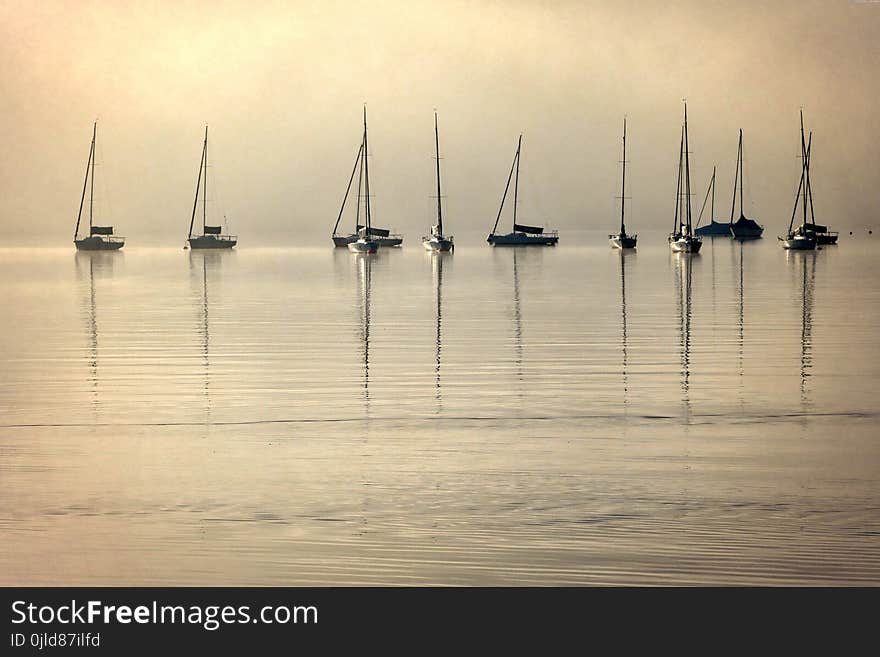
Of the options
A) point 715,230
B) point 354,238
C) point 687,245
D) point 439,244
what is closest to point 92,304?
point 687,245

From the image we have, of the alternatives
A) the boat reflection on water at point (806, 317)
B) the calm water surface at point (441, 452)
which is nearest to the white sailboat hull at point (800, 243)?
the boat reflection on water at point (806, 317)

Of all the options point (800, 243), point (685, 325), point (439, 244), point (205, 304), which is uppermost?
point (439, 244)

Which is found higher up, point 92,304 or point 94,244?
point 94,244

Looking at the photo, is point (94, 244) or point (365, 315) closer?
point (365, 315)

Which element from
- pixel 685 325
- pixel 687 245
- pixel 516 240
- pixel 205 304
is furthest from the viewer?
pixel 516 240

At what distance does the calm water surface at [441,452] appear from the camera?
9.06 meters

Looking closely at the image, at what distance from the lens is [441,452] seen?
12906mm

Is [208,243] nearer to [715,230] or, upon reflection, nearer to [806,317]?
[715,230]

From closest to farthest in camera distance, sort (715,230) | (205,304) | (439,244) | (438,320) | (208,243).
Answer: (438,320)
(205,304)
(439,244)
(208,243)
(715,230)

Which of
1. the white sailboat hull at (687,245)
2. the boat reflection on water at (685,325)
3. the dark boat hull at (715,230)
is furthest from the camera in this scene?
the dark boat hull at (715,230)

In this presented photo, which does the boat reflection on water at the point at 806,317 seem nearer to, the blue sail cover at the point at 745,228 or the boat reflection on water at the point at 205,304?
the boat reflection on water at the point at 205,304

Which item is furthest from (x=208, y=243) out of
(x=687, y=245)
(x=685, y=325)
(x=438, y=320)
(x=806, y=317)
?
(x=685, y=325)

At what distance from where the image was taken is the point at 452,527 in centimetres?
984
